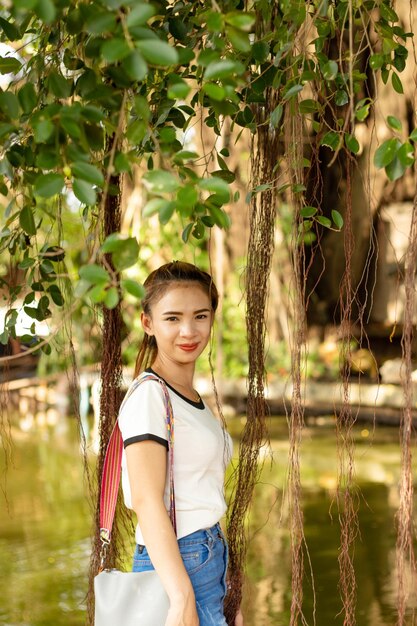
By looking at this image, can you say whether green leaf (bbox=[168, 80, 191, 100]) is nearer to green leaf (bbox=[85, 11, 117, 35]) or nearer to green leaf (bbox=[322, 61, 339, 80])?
green leaf (bbox=[85, 11, 117, 35])

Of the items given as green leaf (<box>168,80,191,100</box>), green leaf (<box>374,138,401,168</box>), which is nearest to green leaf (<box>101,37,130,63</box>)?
green leaf (<box>168,80,191,100</box>)

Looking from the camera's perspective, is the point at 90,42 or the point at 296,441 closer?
the point at 90,42

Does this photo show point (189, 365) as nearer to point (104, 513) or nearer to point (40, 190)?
point (104, 513)

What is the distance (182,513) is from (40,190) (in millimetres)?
684

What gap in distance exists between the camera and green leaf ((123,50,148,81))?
123 centimetres

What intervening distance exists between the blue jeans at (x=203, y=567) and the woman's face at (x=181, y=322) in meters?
0.33

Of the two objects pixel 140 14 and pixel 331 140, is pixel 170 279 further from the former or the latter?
pixel 140 14

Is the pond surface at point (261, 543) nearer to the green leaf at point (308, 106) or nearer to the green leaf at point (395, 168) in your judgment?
the green leaf at point (308, 106)

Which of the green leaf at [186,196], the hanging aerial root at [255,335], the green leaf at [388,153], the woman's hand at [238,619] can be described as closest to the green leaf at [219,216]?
the green leaf at [186,196]

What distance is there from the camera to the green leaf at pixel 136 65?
4.04 feet

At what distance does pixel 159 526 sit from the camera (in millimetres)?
1639

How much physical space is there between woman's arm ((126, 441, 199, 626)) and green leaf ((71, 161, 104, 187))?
0.53 m

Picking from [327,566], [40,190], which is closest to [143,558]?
[40,190]

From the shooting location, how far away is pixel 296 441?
175cm
